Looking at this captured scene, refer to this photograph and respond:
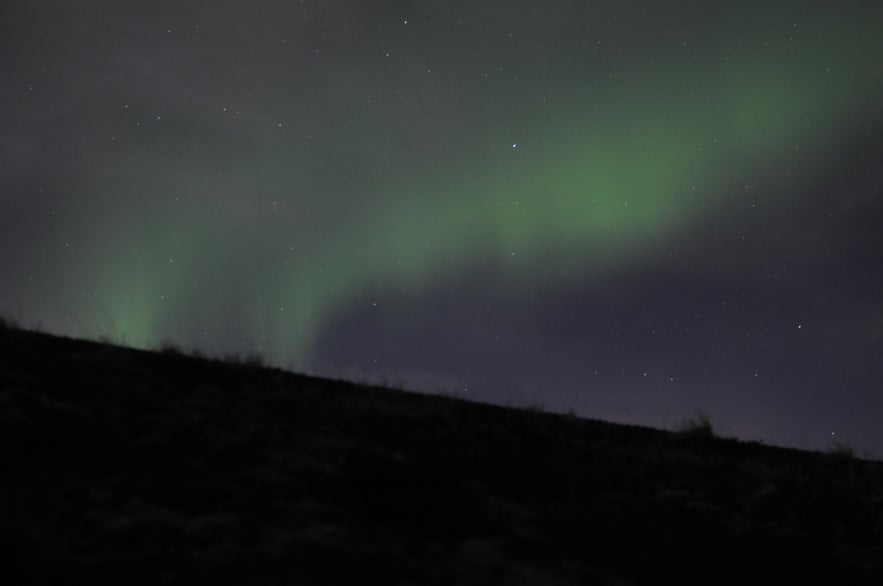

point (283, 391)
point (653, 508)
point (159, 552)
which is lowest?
point (159, 552)

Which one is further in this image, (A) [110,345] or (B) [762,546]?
(A) [110,345]

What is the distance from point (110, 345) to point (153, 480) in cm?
492

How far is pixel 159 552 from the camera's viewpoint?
689 cm

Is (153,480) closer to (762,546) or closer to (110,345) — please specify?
(110,345)

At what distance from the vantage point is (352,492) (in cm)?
879

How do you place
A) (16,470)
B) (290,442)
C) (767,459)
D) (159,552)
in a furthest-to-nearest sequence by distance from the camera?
(767,459) → (290,442) → (16,470) → (159,552)

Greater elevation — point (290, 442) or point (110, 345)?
point (110, 345)

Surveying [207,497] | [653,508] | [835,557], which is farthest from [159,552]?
[835,557]

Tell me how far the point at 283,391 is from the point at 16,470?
4177 millimetres

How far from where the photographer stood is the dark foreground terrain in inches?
279

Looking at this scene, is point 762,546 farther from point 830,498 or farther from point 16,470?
point 16,470

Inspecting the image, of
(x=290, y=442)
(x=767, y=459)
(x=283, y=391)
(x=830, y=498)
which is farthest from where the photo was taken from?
(x=767, y=459)

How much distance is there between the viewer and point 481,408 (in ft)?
43.0

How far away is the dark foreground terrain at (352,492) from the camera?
279 inches
